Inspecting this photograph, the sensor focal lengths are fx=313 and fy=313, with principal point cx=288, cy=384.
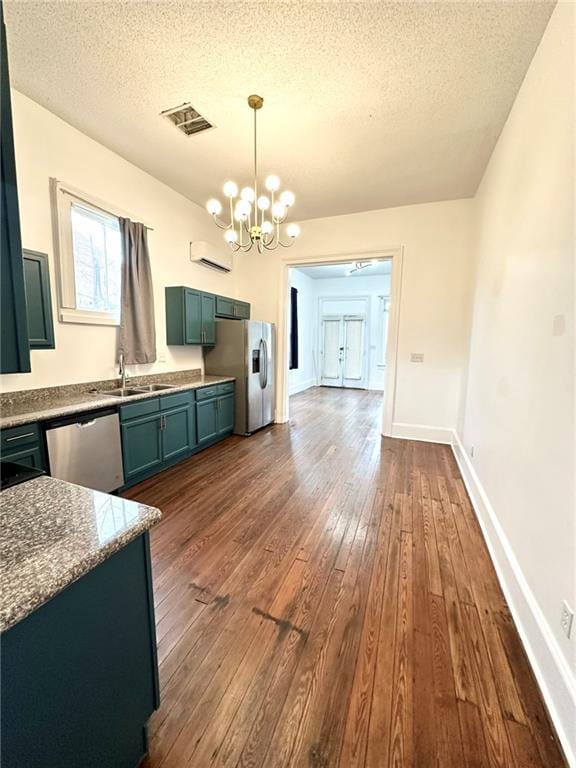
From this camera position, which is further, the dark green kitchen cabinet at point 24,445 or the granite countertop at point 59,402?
the granite countertop at point 59,402

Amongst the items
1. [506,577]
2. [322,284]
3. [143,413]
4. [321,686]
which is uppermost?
[322,284]

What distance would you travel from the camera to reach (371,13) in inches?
69.2

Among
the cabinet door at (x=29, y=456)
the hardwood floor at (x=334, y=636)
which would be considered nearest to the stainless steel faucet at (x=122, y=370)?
the hardwood floor at (x=334, y=636)

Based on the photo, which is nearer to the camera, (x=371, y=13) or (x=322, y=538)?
(x=371, y=13)

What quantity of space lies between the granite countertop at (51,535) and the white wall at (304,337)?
21.8 ft

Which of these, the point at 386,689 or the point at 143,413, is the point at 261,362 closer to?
the point at 143,413

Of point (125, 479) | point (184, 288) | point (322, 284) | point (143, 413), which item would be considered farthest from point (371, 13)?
point (322, 284)

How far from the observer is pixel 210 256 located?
4.30m

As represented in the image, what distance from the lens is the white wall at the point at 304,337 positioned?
785 centimetres

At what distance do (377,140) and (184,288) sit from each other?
250cm

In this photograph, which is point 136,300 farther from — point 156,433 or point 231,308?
point 231,308

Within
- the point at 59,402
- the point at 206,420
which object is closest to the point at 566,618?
the point at 59,402

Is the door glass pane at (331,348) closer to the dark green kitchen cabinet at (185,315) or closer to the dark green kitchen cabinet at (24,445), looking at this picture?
the dark green kitchen cabinet at (185,315)

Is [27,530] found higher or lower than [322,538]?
higher
